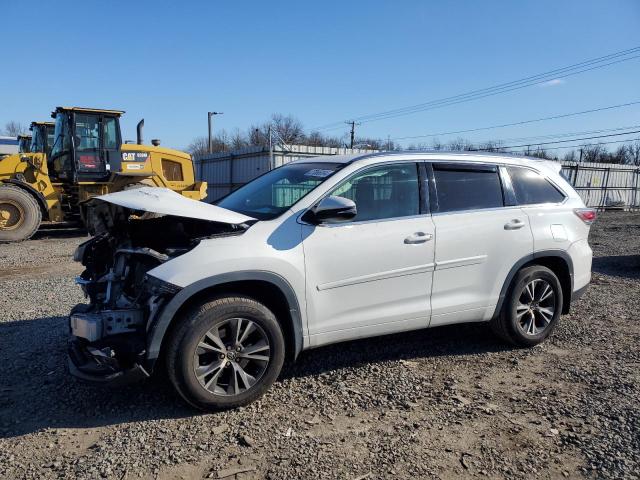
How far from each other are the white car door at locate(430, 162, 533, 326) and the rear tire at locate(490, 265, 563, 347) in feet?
0.68

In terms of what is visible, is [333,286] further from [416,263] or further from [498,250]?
[498,250]

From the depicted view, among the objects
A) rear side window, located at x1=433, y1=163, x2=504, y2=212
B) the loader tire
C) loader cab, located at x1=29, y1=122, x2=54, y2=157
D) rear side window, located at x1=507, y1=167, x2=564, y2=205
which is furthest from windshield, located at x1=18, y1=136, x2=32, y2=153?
rear side window, located at x1=507, y1=167, x2=564, y2=205

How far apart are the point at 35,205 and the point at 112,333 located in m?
10.6

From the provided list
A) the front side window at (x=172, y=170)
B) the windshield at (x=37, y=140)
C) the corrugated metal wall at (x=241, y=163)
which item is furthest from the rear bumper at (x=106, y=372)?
the corrugated metal wall at (x=241, y=163)

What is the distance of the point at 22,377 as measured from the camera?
161 inches

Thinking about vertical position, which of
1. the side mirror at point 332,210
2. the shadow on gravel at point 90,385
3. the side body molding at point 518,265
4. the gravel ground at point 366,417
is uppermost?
the side mirror at point 332,210

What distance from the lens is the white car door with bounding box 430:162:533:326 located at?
14.0 ft

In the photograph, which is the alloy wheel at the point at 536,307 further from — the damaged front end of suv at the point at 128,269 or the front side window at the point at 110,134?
the front side window at the point at 110,134

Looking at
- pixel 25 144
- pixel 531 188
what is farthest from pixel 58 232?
pixel 531 188

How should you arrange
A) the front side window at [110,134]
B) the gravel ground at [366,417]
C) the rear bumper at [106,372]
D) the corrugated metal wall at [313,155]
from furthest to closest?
the corrugated metal wall at [313,155] → the front side window at [110,134] → the rear bumper at [106,372] → the gravel ground at [366,417]

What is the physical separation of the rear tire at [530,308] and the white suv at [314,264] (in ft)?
0.04

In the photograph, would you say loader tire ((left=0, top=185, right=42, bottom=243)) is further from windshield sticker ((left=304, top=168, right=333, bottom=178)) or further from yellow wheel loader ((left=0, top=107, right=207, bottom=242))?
windshield sticker ((left=304, top=168, right=333, bottom=178))

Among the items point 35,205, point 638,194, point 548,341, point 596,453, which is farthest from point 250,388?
point 638,194

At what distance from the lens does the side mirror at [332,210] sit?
3652 mm
